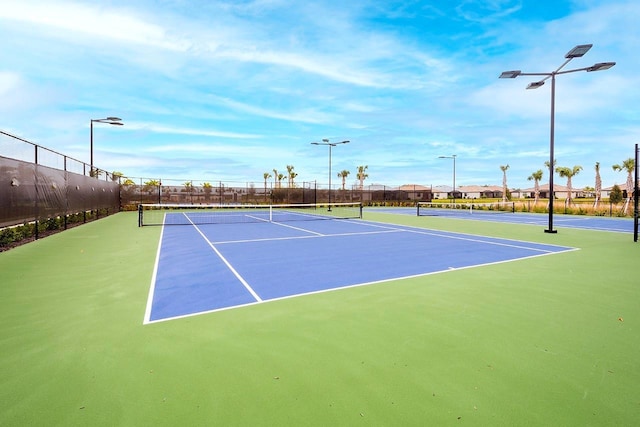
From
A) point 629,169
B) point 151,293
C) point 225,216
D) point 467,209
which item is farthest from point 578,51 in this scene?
point 629,169

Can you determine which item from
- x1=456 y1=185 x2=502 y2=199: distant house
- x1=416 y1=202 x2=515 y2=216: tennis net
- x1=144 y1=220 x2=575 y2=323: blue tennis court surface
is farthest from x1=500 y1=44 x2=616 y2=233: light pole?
x1=456 y1=185 x2=502 y2=199: distant house

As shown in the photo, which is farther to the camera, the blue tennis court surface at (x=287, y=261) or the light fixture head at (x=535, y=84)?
the light fixture head at (x=535, y=84)

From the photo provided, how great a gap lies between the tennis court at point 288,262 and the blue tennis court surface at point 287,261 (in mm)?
14

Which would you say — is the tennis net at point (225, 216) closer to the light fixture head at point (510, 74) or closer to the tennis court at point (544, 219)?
the tennis court at point (544, 219)

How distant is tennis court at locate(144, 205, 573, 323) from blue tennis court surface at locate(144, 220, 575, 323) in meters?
0.01

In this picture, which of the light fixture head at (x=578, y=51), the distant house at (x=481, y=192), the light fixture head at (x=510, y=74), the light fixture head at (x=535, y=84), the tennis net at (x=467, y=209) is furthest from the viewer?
the distant house at (x=481, y=192)

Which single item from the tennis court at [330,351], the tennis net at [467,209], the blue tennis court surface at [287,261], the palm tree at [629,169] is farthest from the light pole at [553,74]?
the palm tree at [629,169]

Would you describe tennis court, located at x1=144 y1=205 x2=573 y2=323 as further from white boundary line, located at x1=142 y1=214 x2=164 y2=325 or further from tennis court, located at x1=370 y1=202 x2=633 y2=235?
Answer: tennis court, located at x1=370 y1=202 x2=633 y2=235

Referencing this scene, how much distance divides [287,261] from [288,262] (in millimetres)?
122

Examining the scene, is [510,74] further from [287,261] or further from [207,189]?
[207,189]

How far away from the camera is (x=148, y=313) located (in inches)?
187

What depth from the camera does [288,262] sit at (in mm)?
8211

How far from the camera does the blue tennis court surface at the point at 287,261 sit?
558 cm

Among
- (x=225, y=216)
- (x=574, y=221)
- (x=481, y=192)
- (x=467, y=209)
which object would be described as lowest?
(x=574, y=221)
